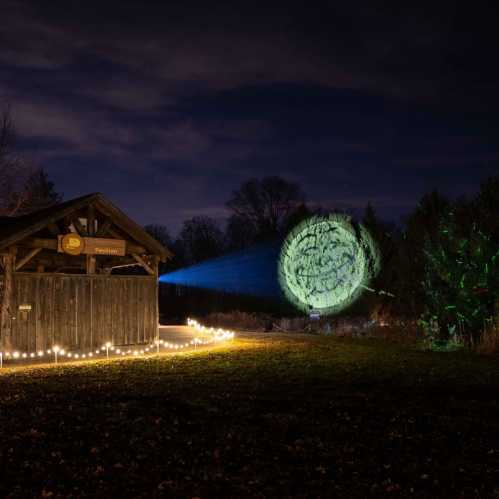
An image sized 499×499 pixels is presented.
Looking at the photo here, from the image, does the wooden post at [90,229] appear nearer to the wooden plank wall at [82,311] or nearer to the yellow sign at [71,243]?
the wooden plank wall at [82,311]

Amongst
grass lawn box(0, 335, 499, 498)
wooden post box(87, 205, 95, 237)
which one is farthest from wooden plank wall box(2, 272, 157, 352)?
grass lawn box(0, 335, 499, 498)

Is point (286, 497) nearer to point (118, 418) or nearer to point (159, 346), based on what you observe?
point (118, 418)

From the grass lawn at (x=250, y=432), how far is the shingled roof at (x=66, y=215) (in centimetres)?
368

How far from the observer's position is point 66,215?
1716 cm

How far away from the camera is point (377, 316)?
2828 cm

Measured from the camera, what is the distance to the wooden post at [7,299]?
15727 mm

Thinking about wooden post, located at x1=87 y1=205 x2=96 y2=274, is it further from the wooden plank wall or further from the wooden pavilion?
the wooden plank wall

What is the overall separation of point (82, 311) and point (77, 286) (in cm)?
71

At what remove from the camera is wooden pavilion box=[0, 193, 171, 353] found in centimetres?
1602

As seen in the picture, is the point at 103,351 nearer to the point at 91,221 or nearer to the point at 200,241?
the point at 91,221

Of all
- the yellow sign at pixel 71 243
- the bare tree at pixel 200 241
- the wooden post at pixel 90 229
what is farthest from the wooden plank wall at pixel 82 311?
the bare tree at pixel 200 241

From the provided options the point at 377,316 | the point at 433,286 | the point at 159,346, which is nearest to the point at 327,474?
the point at 159,346

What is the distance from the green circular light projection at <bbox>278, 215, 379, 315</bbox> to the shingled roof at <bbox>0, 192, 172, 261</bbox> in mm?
13195

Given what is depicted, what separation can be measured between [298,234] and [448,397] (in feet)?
81.5
